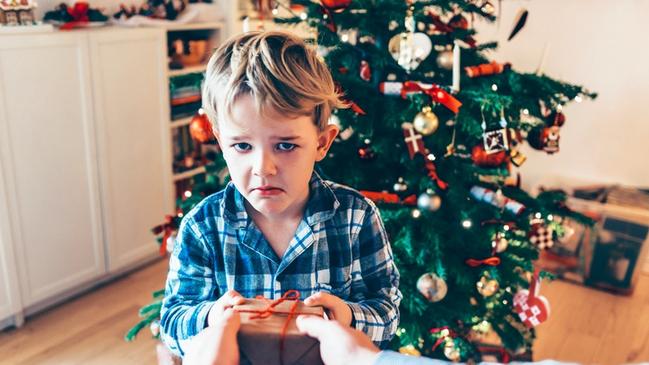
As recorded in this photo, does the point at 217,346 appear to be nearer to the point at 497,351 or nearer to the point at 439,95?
the point at 439,95

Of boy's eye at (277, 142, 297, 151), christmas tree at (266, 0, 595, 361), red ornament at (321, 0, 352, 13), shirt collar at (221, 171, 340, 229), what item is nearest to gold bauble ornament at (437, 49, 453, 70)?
christmas tree at (266, 0, 595, 361)

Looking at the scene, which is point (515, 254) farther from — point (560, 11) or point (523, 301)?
point (560, 11)

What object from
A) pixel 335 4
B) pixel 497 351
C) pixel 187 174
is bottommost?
pixel 497 351

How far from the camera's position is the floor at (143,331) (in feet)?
6.55

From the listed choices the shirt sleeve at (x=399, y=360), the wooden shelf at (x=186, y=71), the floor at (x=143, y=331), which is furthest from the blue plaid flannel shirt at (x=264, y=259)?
the wooden shelf at (x=186, y=71)

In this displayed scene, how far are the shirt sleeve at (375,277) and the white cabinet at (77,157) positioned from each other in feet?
5.20

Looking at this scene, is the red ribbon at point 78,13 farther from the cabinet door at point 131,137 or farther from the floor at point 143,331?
the floor at point 143,331

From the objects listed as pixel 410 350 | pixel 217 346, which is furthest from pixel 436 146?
pixel 217 346

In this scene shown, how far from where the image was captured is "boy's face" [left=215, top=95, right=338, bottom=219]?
29.3 inches

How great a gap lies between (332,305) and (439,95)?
31.2 inches

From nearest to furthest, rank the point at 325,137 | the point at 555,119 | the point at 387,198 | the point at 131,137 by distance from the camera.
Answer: the point at 325,137 < the point at 387,198 < the point at 555,119 < the point at 131,137

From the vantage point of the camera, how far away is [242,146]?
0.77 meters

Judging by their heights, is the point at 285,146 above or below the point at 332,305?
above

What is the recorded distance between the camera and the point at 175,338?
0.85 metres
